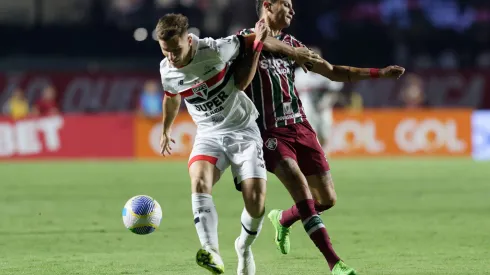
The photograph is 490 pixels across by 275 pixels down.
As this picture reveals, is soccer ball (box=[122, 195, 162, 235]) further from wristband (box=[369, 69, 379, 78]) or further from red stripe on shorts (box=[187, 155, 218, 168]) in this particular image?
wristband (box=[369, 69, 379, 78])

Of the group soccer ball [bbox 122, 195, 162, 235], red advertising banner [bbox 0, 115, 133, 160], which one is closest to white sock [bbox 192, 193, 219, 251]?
soccer ball [bbox 122, 195, 162, 235]

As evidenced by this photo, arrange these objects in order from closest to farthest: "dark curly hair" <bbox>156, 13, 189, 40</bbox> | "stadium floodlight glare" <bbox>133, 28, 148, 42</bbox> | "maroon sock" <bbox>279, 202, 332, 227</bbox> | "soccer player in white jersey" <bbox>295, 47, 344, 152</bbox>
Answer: "dark curly hair" <bbox>156, 13, 189, 40</bbox>, "maroon sock" <bbox>279, 202, 332, 227</bbox>, "soccer player in white jersey" <bbox>295, 47, 344, 152</bbox>, "stadium floodlight glare" <bbox>133, 28, 148, 42</bbox>

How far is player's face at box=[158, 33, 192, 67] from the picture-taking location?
662cm

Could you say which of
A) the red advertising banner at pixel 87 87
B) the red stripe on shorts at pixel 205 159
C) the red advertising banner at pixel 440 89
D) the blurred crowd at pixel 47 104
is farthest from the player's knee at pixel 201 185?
the red advertising banner at pixel 440 89

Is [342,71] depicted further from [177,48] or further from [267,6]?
[177,48]

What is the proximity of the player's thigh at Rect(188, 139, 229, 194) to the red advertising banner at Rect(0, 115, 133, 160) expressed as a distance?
15.5 meters

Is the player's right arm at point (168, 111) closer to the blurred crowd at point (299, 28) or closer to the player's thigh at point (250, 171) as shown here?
the player's thigh at point (250, 171)

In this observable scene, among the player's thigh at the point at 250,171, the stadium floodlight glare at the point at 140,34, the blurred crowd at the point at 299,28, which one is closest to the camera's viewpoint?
the player's thigh at the point at 250,171

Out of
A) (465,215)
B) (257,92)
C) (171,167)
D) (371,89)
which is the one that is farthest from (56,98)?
(257,92)

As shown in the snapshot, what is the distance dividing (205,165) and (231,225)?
12.4 ft

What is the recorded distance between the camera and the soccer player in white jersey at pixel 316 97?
1895 cm

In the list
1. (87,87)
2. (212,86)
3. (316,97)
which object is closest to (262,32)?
(212,86)

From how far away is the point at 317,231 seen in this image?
6.87 m

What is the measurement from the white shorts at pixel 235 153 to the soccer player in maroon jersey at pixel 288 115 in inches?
12.9
